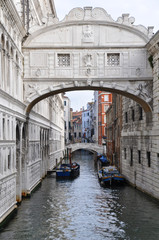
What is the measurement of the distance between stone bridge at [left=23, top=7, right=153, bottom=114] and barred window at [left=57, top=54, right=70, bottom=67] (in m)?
0.13

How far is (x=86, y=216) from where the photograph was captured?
1438 cm

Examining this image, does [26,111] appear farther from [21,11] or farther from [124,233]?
[124,233]

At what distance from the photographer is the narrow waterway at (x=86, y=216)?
464 inches

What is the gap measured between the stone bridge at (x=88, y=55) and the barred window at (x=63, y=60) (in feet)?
0.43

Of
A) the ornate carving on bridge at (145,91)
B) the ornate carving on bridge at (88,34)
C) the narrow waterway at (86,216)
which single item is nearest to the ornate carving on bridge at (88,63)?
the ornate carving on bridge at (88,34)

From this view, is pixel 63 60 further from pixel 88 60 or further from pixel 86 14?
pixel 86 14

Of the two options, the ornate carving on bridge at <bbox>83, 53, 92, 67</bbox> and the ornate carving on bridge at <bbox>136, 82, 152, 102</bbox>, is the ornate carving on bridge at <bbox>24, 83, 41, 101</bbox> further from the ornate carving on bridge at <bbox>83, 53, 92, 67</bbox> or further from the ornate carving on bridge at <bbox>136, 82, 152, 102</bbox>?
the ornate carving on bridge at <bbox>136, 82, 152, 102</bbox>

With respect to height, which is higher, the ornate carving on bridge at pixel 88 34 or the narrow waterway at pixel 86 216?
the ornate carving on bridge at pixel 88 34

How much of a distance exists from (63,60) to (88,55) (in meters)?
1.19

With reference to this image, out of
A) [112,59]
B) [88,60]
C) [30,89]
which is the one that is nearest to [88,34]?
[88,60]

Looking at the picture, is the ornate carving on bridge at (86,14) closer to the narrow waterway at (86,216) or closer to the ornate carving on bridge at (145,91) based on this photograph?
the ornate carving on bridge at (145,91)

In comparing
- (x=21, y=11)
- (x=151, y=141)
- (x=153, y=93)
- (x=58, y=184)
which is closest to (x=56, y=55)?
(x=21, y=11)

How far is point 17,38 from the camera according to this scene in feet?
50.3

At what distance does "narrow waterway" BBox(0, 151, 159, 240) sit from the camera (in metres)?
11.8
